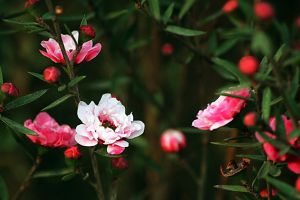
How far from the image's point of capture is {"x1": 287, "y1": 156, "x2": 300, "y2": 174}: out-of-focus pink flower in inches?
39.6

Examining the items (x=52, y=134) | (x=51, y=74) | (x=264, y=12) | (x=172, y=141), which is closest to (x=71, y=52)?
(x=51, y=74)

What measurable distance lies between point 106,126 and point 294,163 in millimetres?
386

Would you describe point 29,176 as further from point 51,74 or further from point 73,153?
point 51,74

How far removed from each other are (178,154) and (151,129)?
82cm

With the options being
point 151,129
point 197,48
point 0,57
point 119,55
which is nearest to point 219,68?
point 197,48

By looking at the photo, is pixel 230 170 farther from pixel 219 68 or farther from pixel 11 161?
pixel 11 161

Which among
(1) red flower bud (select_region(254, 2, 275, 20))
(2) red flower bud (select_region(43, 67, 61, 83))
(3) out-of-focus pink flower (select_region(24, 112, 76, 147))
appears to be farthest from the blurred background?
(1) red flower bud (select_region(254, 2, 275, 20))

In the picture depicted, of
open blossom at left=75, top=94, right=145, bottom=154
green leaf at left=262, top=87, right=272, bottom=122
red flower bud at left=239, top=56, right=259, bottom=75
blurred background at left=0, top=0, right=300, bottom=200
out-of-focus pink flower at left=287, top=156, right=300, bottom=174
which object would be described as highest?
red flower bud at left=239, top=56, right=259, bottom=75

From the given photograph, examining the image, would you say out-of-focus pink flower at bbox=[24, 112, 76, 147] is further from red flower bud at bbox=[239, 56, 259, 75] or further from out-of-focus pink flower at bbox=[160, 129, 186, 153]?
red flower bud at bbox=[239, 56, 259, 75]

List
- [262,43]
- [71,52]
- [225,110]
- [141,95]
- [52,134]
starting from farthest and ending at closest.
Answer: [141,95] → [52,134] → [71,52] → [225,110] → [262,43]

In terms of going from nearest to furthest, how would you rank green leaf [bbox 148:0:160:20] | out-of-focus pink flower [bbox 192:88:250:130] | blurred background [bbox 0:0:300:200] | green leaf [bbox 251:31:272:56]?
green leaf [bbox 251:31:272:56] < out-of-focus pink flower [bbox 192:88:250:130] < green leaf [bbox 148:0:160:20] < blurred background [bbox 0:0:300:200]

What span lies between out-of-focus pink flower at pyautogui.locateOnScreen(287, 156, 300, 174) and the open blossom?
0.31 m

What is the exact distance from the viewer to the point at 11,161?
90.4 inches

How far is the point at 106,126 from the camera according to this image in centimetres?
123
